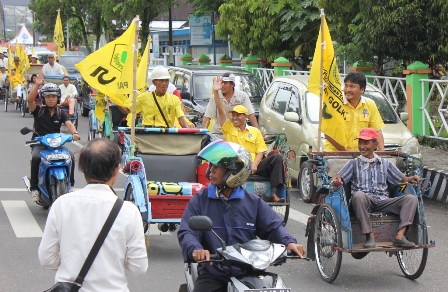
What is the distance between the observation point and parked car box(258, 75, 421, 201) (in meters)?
13.3

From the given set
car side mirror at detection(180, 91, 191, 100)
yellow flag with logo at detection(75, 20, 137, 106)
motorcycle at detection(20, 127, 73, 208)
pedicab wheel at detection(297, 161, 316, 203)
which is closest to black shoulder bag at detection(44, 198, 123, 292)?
yellow flag with logo at detection(75, 20, 137, 106)

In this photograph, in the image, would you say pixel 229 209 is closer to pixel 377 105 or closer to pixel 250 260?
pixel 250 260

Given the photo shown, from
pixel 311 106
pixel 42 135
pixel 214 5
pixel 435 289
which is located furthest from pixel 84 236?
pixel 214 5

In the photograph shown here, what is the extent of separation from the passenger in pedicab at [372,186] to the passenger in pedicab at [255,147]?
2073 millimetres

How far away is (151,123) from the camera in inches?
440

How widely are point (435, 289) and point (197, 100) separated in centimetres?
1085

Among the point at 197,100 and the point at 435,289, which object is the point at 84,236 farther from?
the point at 197,100

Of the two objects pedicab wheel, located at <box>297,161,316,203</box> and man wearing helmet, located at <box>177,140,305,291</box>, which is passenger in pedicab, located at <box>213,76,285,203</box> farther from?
man wearing helmet, located at <box>177,140,305,291</box>

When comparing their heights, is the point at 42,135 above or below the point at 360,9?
below

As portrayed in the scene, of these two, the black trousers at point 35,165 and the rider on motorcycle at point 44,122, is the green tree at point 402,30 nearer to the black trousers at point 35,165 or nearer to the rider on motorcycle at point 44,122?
the rider on motorcycle at point 44,122

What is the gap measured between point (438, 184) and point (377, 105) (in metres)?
1.83

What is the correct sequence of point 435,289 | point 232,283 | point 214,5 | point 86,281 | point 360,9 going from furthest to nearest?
1. point 214,5
2. point 360,9
3. point 435,289
4. point 232,283
5. point 86,281

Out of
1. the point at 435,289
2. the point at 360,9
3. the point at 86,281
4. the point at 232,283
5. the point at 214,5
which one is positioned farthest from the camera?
the point at 214,5

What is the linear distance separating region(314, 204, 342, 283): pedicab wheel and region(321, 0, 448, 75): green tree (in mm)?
9318
